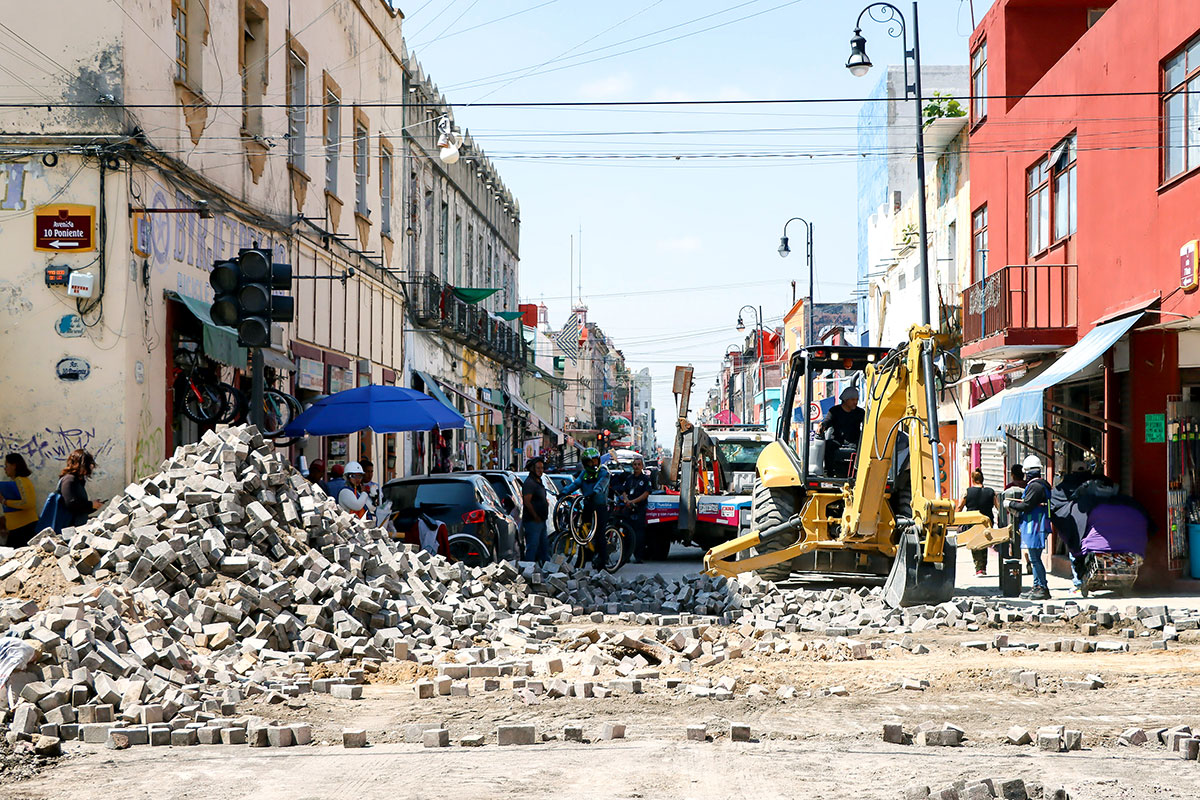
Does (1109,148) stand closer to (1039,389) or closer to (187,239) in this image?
(1039,389)

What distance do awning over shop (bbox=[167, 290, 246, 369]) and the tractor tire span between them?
6.76 meters

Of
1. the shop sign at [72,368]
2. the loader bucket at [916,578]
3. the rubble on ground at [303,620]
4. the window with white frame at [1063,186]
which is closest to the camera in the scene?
the rubble on ground at [303,620]

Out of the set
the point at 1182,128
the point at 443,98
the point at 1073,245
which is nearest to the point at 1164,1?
the point at 1182,128

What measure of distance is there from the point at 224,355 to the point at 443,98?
2088 cm

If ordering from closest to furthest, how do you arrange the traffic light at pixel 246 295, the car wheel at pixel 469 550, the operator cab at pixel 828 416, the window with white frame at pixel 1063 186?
the traffic light at pixel 246 295
the operator cab at pixel 828 416
the car wheel at pixel 469 550
the window with white frame at pixel 1063 186

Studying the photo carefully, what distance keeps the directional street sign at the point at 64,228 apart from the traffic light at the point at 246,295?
326 cm

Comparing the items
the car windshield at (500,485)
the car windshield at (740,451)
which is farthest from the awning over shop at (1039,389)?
the car windshield at (500,485)

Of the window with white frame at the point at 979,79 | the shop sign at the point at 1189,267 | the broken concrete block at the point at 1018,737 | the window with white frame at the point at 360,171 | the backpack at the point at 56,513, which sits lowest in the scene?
the broken concrete block at the point at 1018,737

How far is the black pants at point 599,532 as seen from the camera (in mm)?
18453

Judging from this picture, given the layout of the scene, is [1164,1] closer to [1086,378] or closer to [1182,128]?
[1182,128]

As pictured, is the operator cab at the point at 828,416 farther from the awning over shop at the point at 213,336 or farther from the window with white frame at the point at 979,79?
the window with white frame at the point at 979,79

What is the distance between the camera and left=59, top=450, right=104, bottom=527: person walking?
12.7m

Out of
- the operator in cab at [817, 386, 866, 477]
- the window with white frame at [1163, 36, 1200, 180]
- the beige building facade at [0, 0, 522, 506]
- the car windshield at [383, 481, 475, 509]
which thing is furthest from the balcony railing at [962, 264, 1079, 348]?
the beige building facade at [0, 0, 522, 506]

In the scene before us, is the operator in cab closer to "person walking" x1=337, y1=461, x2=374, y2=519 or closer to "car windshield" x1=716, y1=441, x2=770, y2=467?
"person walking" x1=337, y1=461, x2=374, y2=519
